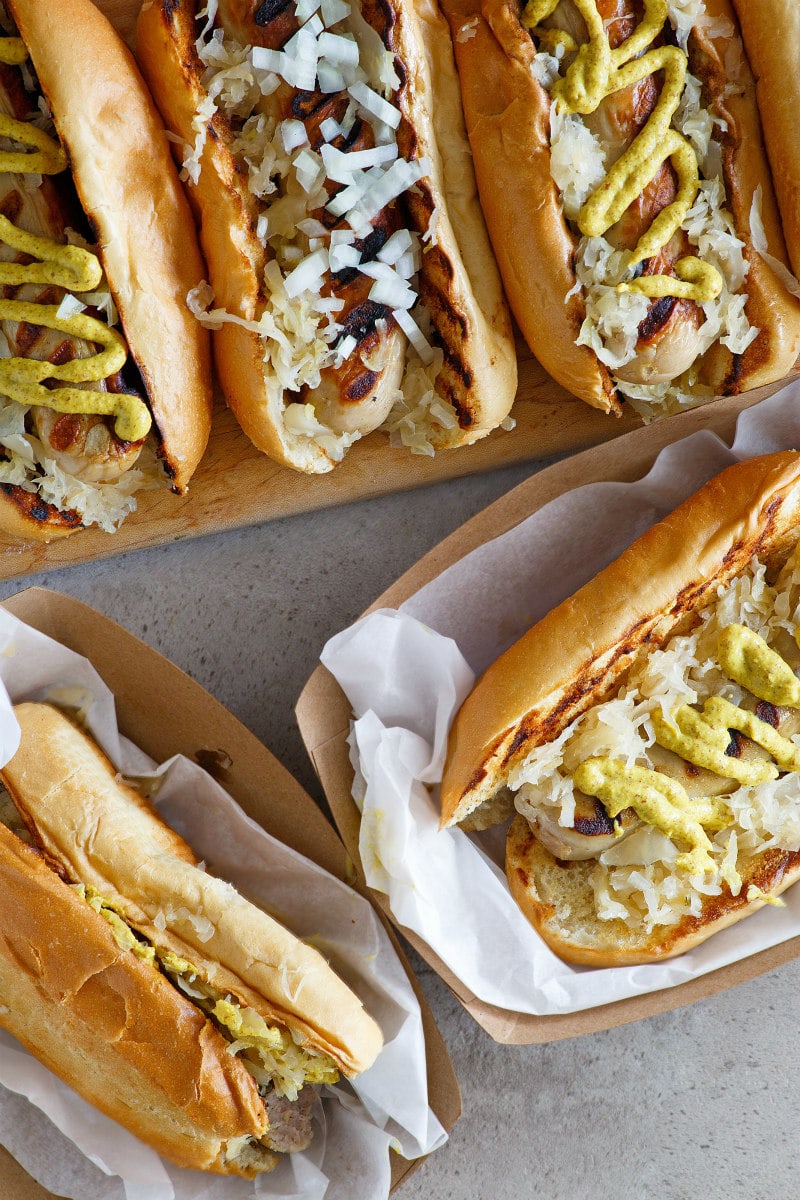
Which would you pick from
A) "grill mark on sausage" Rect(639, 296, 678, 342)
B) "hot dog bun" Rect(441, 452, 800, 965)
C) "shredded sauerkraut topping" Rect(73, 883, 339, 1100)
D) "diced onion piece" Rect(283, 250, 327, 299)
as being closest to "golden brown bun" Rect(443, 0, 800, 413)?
"grill mark on sausage" Rect(639, 296, 678, 342)

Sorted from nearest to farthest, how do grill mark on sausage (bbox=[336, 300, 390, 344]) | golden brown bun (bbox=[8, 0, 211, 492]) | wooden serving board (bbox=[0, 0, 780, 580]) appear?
golden brown bun (bbox=[8, 0, 211, 492]), grill mark on sausage (bbox=[336, 300, 390, 344]), wooden serving board (bbox=[0, 0, 780, 580])

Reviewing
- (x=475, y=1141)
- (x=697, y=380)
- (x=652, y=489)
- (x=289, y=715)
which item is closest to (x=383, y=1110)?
(x=475, y=1141)

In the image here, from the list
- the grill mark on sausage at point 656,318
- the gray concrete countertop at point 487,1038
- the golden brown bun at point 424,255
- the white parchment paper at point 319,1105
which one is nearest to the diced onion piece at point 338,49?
the golden brown bun at point 424,255

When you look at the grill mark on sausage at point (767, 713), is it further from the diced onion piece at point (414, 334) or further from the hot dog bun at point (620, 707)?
the diced onion piece at point (414, 334)

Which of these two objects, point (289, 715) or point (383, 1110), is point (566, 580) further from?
point (383, 1110)

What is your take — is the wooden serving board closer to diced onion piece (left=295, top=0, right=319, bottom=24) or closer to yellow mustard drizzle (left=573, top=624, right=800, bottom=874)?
yellow mustard drizzle (left=573, top=624, right=800, bottom=874)
